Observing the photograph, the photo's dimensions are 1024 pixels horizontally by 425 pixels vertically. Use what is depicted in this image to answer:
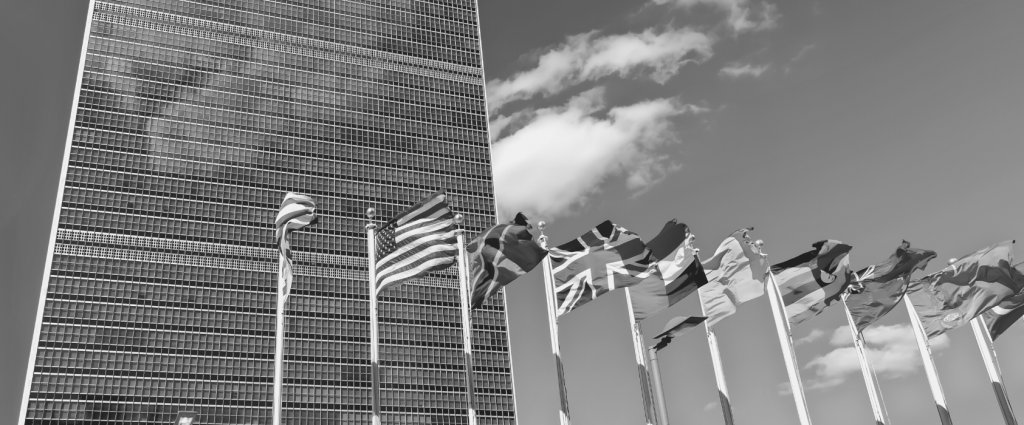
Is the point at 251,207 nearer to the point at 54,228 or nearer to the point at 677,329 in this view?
the point at 54,228

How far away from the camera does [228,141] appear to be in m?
145

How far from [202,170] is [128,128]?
13005mm

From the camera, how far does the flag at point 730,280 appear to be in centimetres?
4475

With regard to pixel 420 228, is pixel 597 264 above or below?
below

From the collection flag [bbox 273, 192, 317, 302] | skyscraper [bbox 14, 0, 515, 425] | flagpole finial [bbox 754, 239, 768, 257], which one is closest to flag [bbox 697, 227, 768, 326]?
flagpole finial [bbox 754, 239, 768, 257]

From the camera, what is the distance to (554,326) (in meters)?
40.7

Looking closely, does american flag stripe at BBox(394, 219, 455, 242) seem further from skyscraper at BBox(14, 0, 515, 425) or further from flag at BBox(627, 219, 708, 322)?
Result: skyscraper at BBox(14, 0, 515, 425)

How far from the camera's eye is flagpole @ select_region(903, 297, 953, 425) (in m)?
48.0

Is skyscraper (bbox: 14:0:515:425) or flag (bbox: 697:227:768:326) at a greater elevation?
skyscraper (bbox: 14:0:515:425)

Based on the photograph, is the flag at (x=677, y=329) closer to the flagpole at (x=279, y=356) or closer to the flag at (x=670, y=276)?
the flag at (x=670, y=276)

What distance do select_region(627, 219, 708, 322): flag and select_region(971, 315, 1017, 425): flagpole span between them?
19.5 metres

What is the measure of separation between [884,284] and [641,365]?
15.5 m

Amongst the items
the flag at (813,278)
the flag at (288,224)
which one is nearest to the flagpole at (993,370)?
the flag at (813,278)

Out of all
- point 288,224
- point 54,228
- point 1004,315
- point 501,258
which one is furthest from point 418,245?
point 54,228
